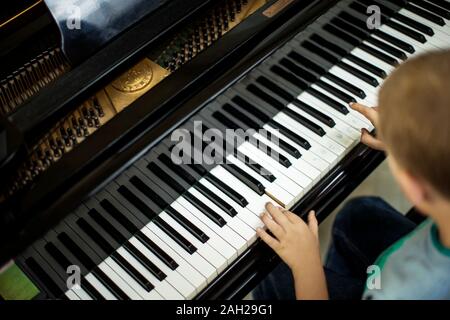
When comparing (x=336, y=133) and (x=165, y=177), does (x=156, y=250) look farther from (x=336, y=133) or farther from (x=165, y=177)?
(x=336, y=133)

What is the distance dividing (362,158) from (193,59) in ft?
2.60

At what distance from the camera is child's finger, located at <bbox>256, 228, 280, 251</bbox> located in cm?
196

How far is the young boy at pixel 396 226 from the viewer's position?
1.24 m

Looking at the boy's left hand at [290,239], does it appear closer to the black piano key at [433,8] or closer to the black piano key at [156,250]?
the black piano key at [156,250]

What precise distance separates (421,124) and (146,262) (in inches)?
42.2

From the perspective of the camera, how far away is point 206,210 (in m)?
2.00

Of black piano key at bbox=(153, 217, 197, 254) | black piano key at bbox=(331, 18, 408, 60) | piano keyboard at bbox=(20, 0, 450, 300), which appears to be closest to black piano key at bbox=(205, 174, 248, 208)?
piano keyboard at bbox=(20, 0, 450, 300)

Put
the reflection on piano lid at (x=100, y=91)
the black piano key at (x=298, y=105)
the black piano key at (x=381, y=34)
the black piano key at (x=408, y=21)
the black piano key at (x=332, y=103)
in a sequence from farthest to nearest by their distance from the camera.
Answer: the black piano key at (x=408, y=21) → the black piano key at (x=381, y=34) → the black piano key at (x=332, y=103) → the black piano key at (x=298, y=105) → the reflection on piano lid at (x=100, y=91)

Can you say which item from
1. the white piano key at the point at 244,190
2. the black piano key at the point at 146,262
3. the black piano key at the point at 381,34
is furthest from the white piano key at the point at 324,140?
the black piano key at the point at 146,262

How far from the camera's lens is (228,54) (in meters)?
1.94

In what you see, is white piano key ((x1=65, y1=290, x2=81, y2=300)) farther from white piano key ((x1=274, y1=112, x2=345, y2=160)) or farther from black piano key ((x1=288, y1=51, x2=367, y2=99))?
black piano key ((x1=288, y1=51, x2=367, y2=99))

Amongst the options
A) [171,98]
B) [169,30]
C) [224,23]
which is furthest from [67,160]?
[224,23]

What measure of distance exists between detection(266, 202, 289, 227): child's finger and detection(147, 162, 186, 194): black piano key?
33 cm
